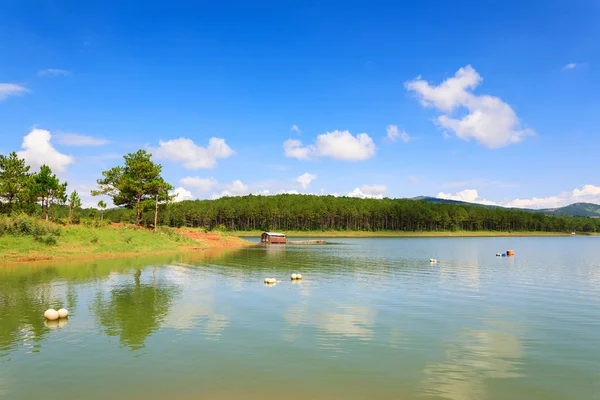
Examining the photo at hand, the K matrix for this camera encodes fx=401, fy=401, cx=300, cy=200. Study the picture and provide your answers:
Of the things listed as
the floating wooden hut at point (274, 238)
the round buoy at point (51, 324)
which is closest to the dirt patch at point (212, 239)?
the floating wooden hut at point (274, 238)

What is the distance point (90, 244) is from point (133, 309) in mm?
39513

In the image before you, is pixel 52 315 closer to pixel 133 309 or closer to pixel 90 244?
pixel 133 309

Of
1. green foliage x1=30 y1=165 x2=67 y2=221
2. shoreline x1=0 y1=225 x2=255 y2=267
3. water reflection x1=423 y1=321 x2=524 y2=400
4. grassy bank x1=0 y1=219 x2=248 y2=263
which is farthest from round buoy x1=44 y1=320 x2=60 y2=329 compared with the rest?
green foliage x1=30 y1=165 x2=67 y2=221

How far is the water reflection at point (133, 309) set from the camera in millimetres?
20047

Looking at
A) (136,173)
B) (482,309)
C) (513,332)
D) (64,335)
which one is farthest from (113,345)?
(136,173)

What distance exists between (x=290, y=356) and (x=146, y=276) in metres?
27.9

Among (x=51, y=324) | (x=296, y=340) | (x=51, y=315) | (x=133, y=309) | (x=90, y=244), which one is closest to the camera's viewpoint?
(x=296, y=340)

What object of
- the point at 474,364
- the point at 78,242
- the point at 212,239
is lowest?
the point at 474,364

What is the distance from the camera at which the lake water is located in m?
13.7

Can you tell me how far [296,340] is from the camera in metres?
19.1

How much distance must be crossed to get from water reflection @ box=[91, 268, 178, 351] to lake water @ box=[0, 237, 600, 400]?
3.9 inches

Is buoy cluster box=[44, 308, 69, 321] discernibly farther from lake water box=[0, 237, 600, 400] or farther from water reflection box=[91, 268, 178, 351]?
water reflection box=[91, 268, 178, 351]

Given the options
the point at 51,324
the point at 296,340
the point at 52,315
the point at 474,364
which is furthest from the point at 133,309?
the point at 474,364

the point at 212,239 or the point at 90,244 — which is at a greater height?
the point at 90,244
